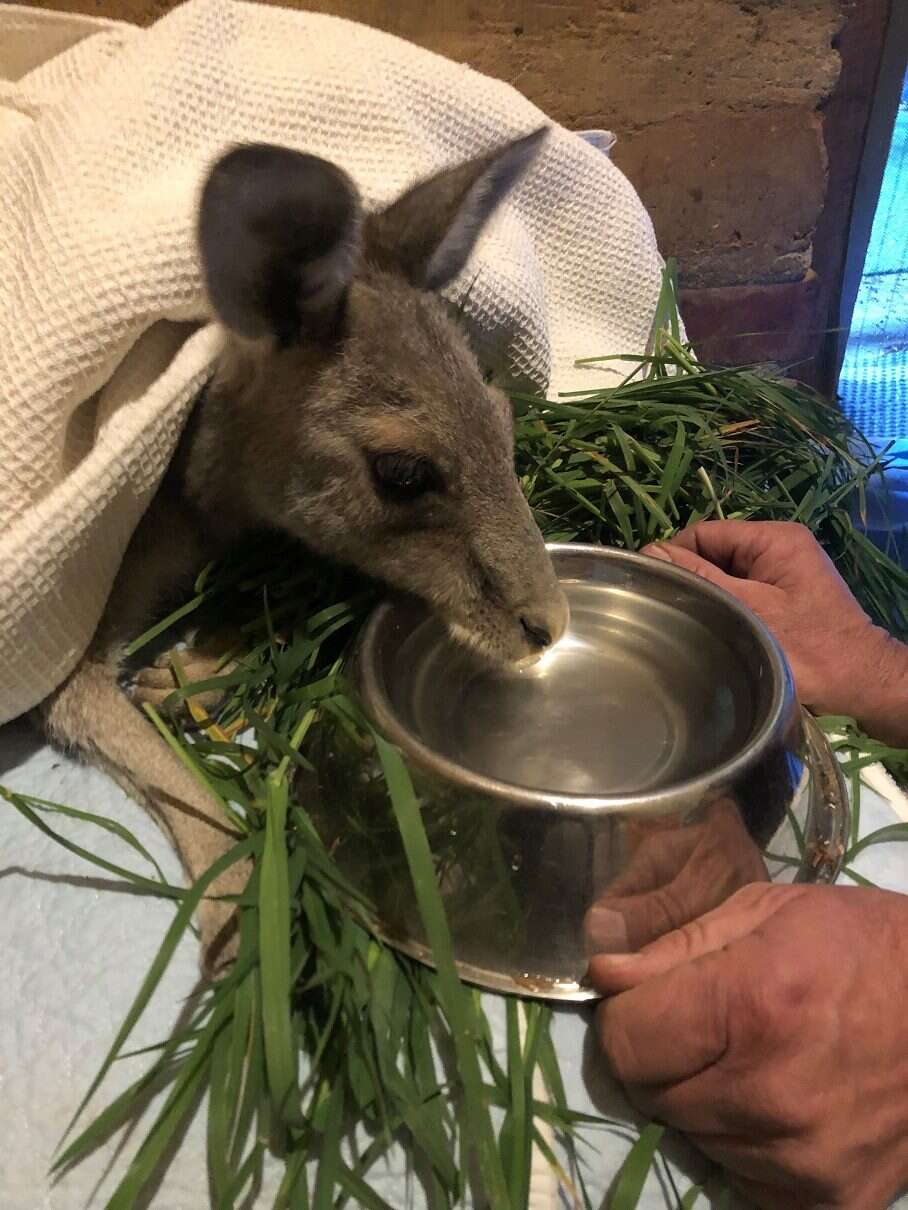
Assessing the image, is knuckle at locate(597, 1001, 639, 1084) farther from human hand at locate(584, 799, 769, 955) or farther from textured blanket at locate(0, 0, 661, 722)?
textured blanket at locate(0, 0, 661, 722)

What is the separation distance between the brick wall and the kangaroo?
891 mm

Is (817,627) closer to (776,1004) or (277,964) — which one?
(776,1004)

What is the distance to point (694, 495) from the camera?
5.15 feet

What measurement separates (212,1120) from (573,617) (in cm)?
75

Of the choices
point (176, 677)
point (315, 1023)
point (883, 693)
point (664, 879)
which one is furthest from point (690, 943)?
point (176, 677)

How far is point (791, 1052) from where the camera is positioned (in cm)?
77

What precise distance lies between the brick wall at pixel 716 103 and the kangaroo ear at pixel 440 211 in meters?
0.87

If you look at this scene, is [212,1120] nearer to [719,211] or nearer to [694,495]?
[694,495]

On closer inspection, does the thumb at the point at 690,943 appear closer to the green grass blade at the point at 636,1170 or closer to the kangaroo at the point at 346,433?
the green grass blade at the point at 636,1170

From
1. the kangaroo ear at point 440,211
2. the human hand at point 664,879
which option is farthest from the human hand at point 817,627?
the kangaroo ear at point 440,211

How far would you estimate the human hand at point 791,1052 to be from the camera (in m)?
0.76

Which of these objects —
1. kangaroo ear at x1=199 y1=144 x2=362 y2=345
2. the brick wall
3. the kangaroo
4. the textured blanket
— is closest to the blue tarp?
the brick wall

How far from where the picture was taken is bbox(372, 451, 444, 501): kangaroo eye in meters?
1.06

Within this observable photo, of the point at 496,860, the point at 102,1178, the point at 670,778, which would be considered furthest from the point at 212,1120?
the point at 670,778
